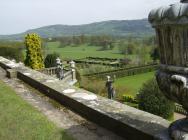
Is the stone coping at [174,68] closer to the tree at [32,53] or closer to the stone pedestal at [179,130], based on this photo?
the stone pedestal at [179,130]

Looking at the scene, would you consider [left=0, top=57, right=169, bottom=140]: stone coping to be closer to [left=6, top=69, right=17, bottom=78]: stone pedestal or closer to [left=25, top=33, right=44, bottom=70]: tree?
[left=6, top=69, right=17, bottom=78]: stone pedestal

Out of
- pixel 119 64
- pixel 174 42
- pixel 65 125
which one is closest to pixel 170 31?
pixel 174 42

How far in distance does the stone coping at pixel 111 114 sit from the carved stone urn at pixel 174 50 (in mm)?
565

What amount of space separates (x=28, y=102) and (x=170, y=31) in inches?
185

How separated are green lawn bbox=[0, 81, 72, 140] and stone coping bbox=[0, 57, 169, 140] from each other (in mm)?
622

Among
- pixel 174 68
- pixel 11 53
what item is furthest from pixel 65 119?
pixel 11 53

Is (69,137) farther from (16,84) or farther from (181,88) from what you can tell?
(16,84)

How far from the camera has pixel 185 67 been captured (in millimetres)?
2686

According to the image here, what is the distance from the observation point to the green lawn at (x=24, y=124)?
477 centimetres

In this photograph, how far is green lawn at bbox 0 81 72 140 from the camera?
4766 millimetres

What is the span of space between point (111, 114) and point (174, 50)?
2351 mm

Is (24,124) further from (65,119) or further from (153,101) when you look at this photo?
(153,101)

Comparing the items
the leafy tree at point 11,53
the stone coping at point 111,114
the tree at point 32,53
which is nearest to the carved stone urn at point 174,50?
the stone coping at point 111,114

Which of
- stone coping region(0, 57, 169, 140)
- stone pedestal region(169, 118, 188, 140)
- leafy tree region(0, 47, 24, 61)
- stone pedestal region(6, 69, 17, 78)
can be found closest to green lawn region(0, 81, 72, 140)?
stone coping region(0, 57, 169, 140)
